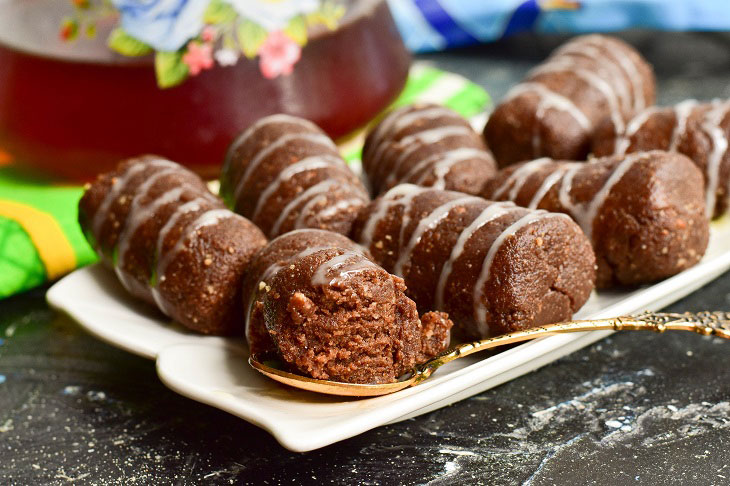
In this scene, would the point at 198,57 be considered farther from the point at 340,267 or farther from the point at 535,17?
the point at 535,17

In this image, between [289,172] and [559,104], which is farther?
[559,104]

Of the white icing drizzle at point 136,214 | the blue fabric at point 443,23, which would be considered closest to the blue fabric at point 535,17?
the blue fabric at point 443,23

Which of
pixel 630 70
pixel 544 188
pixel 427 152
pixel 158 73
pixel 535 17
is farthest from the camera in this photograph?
pixel 535 17

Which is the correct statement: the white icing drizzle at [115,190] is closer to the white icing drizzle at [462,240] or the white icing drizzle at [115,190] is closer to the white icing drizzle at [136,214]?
the white icing drizzle at [136,214]

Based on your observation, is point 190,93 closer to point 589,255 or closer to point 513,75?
point 589,255

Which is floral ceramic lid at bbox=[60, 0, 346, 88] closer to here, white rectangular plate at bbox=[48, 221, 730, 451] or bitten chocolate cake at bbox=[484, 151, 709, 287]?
white rectangular plate at bbox=[48, 221, 730, 451]

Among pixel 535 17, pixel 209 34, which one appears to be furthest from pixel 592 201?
pixel 535 17

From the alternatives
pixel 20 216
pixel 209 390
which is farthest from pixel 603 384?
pixel 20 216

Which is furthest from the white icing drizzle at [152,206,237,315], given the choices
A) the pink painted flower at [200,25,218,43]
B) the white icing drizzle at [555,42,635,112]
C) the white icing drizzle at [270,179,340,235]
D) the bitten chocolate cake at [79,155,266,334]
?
the white icing drizzle at [555,42,635,112]
